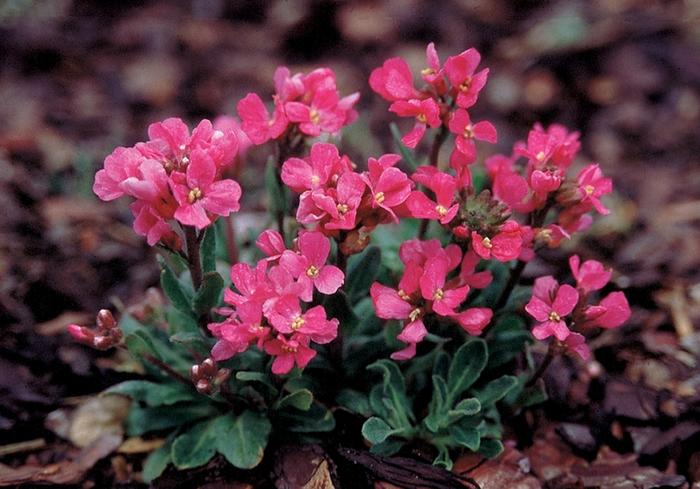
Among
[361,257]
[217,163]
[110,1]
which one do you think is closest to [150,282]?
[361,257]

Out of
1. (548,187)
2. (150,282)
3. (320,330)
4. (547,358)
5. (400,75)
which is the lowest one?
(150,282)

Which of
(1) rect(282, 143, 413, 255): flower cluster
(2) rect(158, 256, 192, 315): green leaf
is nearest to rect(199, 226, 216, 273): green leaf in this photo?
(2) rect(158, 256, 192, 315): green leaf

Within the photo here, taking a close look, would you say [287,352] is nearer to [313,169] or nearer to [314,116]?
[313,169]

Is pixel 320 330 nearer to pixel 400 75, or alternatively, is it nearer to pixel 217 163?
pixel 217 163

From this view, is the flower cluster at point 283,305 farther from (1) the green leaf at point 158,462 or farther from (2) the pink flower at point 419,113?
(1) the green leaf at point 158,462

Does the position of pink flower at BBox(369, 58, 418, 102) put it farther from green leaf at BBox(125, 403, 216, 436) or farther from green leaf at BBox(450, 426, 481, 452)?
green leaf at BBox(125, 403, 216, 436)

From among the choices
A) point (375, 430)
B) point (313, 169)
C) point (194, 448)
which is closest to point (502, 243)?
point (313, 169)

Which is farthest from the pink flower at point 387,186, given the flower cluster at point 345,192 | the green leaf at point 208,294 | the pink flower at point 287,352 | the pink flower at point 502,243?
the green leaf at point 208,294
